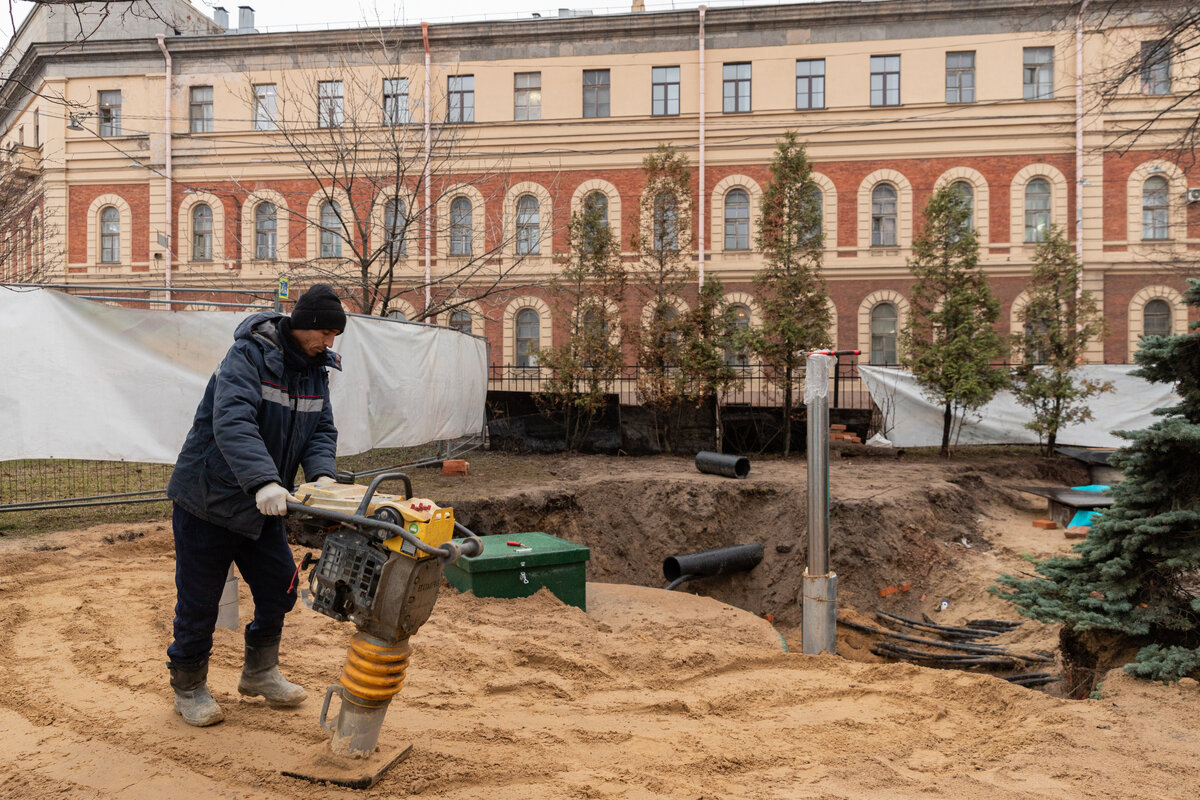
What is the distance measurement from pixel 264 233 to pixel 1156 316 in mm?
27889

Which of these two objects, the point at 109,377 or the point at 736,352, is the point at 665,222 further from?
the point at 109,377

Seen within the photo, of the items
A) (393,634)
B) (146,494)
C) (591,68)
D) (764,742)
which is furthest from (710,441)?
(591,68)

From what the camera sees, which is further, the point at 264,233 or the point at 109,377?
the point at 264,233

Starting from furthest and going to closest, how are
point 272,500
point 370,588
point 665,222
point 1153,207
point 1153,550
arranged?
1. point 1153,207
2. point 665,222
3. point 1153,550
4. point 272,500
5. point 370,588

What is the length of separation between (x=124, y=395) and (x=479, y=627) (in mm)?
4159

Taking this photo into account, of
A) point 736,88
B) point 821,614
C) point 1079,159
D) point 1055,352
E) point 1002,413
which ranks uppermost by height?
point 736,88

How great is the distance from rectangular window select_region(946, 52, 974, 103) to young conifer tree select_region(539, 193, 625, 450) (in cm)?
1376

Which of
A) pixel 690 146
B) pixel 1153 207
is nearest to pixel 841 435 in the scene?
pixel 690 146

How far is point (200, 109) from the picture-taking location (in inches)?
994

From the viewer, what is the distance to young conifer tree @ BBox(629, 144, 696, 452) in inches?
592

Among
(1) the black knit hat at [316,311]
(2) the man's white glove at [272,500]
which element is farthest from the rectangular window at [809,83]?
(2) the man's white glove at [272,500]

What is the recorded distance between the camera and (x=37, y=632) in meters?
4.68

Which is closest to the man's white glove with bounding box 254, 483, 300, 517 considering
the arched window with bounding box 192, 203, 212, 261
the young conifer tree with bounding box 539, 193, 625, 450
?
the young conifer tree with bounding box 539, 193, 625, 450

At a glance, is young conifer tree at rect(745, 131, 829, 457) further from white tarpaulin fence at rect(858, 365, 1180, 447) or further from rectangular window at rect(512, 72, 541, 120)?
rectangular window at rect(512, 72, 541, 120)
